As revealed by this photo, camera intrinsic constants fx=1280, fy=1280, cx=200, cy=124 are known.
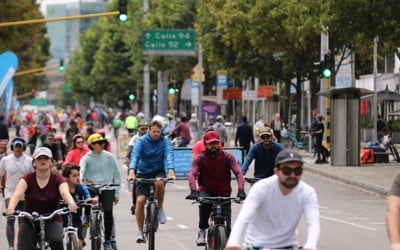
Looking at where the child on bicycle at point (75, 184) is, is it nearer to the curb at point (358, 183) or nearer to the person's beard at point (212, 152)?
the person's beard at point (212, 152)

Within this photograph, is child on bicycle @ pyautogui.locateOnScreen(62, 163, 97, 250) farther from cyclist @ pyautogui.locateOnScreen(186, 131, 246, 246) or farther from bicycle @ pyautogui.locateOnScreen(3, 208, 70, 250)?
bicycle @ pyautogui.locateOnScreen(3, 208, 70, 250)

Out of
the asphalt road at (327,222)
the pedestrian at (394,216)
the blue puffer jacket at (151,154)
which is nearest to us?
the pedestrian at (394,216)

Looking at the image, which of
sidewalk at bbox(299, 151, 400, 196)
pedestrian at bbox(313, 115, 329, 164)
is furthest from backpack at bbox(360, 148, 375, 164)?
pedestrian at bbox(313, 115, 329, 164)

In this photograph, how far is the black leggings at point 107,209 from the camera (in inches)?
645

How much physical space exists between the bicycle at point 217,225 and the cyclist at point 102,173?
79.4 inches

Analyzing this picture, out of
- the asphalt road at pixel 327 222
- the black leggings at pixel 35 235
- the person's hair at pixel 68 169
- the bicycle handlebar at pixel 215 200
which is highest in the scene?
the person's hair at pixel 68 169

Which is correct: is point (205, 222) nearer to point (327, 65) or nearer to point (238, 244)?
point (238, 244)

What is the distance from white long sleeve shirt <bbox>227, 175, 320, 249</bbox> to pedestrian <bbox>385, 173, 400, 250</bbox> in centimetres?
65

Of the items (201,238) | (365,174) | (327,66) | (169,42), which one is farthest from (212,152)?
(169,42)

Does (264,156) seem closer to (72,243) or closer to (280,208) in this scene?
(72,243)

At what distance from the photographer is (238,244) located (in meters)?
9.01

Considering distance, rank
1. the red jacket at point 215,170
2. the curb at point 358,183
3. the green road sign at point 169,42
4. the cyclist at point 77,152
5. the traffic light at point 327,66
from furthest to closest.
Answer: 1. the green road sign at point 169,42
2. the traffic light at point 327,66
3. the curb at point 358,183
4. the cyclist at point 77,152
5. the red jacket at point 215,170

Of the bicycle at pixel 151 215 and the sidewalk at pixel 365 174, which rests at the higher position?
the bicycle at pixel 151 215

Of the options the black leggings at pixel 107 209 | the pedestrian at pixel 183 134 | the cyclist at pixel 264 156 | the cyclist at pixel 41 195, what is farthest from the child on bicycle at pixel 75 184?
the pedestrian at pixel 183 134
